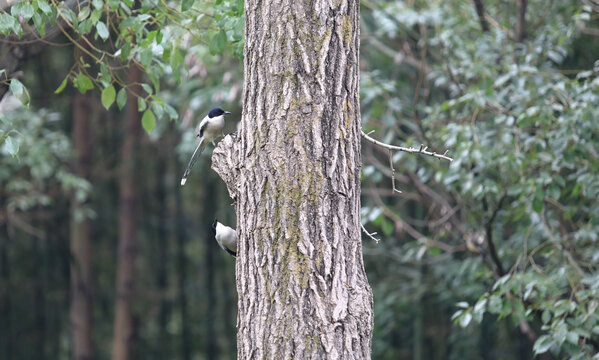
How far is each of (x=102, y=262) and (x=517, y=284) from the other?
19.7ft

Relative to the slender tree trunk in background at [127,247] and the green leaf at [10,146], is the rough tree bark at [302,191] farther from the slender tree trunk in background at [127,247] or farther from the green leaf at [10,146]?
the slender tree trunk in background at [127,247]

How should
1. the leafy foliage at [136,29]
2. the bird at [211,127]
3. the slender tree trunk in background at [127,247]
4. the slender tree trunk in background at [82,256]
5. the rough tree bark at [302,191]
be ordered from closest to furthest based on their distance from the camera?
1. the rough tree bark at [302,191]
2. the leafy foliage at [136,29]
3. the bird at [211,127]
4. the slender tree trunk in background at [82,256]
5. the slender tree trunk in background at [127,247]

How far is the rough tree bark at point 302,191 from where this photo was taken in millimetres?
1790

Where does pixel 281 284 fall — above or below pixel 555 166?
below

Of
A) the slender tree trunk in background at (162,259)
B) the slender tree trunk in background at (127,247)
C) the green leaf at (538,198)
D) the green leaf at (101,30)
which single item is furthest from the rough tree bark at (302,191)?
the slender tree trunk in background at (162,259)

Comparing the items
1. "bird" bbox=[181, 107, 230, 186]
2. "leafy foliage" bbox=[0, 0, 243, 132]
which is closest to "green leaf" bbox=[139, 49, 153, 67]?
"leafy foliage" bbox=[0, 0, 243, 132]

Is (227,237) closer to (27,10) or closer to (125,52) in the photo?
(125,52)

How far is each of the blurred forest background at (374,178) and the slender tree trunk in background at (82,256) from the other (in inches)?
0.7

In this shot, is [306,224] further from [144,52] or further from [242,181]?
[144,52]

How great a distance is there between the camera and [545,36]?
3.95m

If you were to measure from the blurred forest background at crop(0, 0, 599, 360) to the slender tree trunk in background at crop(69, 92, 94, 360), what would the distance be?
2 centimetres

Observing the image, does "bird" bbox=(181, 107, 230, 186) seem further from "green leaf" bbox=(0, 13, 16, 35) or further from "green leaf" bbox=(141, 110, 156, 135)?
"green leaf" bbox=(0, 13, 16, 35)

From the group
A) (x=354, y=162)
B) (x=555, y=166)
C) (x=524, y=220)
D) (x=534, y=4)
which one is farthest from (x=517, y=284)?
(x=534, y=4)

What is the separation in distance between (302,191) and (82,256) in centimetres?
537
